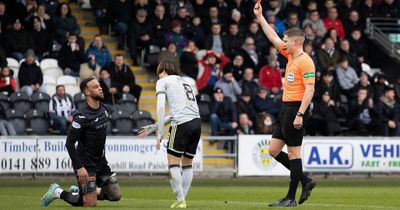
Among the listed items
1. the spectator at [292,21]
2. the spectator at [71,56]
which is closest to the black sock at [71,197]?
the spectator at [71,56]

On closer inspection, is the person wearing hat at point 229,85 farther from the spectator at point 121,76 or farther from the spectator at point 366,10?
the spectator at point 366,10

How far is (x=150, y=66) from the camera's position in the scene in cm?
3222

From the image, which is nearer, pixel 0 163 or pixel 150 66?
pixel 0 163

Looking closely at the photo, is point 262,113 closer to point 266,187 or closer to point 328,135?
point 328,135

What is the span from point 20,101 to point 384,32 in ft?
43.3

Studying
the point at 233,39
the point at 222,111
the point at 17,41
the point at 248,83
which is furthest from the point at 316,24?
the point at 17,41

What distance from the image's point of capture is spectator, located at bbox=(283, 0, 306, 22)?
34.5 m

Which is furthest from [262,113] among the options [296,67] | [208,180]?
[296,67]

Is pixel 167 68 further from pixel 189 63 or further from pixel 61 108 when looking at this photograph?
pixel 189 63

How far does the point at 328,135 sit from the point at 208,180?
472 cm

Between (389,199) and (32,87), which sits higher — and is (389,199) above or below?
below

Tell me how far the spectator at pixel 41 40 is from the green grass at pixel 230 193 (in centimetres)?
486

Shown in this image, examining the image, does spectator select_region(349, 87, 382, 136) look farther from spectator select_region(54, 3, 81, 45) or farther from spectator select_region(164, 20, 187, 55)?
spectator select_region(54, 3, 81, 45)

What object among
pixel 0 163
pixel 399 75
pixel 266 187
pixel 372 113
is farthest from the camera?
pixel 399 75
